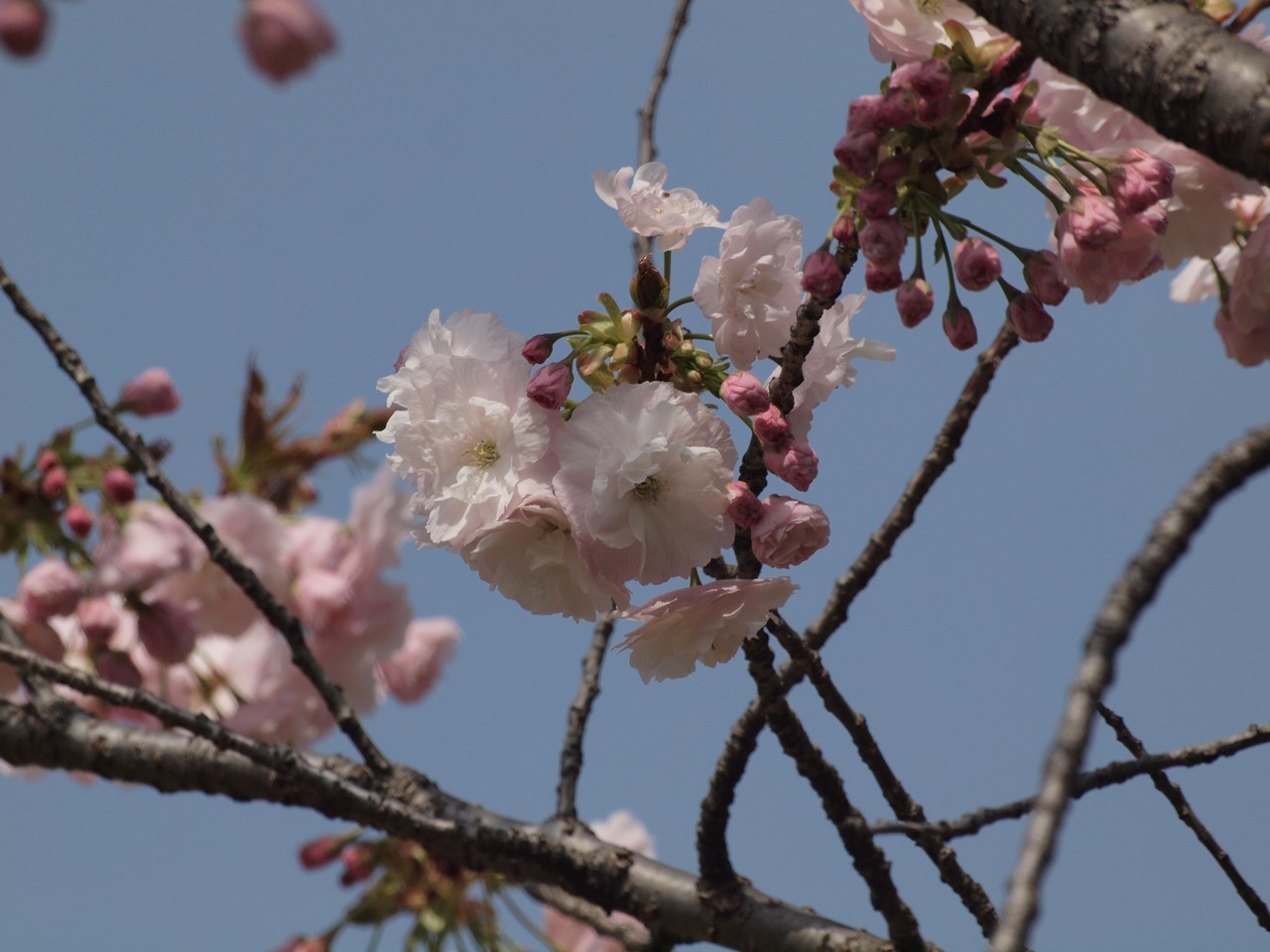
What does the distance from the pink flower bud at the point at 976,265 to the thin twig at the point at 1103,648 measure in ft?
1.87

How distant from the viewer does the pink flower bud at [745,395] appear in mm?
1195

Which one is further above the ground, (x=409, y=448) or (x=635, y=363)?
(x=635, y=363)

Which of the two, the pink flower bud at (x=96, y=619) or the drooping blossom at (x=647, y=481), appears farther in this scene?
the pink flower bud at (x=96, y=619)

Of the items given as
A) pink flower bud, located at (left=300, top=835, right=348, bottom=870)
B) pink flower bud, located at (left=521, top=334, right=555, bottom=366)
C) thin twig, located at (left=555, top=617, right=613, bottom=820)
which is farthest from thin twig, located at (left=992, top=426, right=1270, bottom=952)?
pink flower bud, located at (left=300, top=835, right=348, bottom=870)

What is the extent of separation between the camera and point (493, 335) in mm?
1287

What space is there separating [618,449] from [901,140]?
1.42ft

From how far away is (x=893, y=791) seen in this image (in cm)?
153

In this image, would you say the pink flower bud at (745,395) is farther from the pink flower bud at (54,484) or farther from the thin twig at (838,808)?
the pink flower bud at (54,484)

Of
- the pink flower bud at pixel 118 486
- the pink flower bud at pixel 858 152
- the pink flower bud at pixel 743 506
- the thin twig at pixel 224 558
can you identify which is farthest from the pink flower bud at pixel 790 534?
the pink flower bud at pixel 118 486

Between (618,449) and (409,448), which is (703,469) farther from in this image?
(409,448)

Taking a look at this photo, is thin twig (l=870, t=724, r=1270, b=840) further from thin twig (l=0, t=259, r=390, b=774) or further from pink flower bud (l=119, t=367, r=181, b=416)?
pink flower bud (l=119, t=367, r=181, b=416)

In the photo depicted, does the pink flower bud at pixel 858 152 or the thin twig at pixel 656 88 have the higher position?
the thin twig at pixel 656 88

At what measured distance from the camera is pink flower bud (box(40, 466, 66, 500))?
2.32 m

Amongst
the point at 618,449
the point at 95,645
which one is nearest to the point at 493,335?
the point at 618,449
